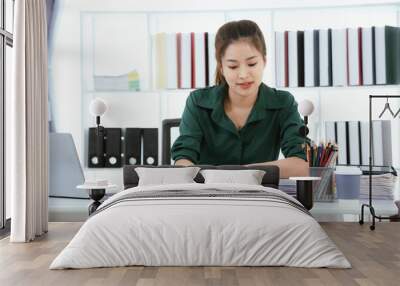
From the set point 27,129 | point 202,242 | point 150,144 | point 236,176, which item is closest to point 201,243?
point 202,242

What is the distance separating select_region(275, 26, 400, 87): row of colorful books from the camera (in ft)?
19.3

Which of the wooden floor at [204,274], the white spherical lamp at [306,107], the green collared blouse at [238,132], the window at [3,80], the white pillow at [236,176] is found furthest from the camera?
the white spherical lamp at [306,107]

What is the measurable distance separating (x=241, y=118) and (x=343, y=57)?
1180 millimetres

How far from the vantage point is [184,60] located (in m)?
5.99

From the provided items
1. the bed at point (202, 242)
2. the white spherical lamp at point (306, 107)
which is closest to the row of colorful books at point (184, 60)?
the white spherical lamp at point (306, 107)

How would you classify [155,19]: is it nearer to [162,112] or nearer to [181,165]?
[162,112]

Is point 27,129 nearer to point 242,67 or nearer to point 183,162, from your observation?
point 183,162

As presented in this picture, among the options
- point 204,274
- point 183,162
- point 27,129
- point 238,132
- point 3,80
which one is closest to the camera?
point 204,274

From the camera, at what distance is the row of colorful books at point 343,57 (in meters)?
5.89

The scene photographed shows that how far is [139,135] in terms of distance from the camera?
597 centimetres

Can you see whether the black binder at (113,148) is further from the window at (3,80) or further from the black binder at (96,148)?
the window at (3,80)

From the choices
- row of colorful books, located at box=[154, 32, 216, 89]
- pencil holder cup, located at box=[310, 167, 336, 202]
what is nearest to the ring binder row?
row of colorful books, located at box=[154, 32, 216, 89]

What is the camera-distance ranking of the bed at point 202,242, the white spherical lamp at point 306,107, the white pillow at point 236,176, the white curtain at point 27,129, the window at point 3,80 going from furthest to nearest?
the white spherical lamp at point 306,107
the window at point 3,80
the white pillow at point 236,176
the white curtain at point 27,129
the bed at point 202,242

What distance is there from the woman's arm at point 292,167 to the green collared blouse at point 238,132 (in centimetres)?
4
